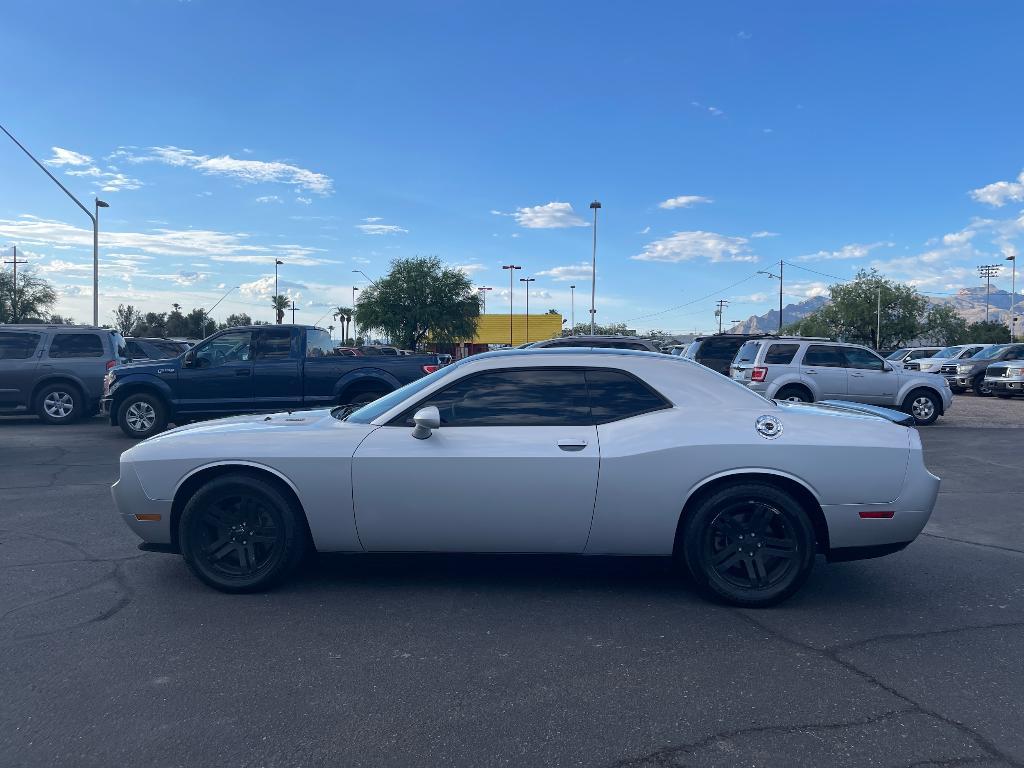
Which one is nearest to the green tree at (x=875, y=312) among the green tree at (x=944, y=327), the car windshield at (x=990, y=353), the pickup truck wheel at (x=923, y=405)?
the green tree at (x=944, y=327)

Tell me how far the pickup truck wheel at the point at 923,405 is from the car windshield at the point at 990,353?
41.5ft

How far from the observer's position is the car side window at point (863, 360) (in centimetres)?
1504

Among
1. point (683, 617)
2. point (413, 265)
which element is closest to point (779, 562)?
point (683, 617)

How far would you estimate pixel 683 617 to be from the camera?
4.36m

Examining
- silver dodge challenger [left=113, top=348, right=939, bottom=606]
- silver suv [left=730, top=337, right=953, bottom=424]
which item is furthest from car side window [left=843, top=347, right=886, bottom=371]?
silver dodge challenger [left=113, top=348, right=939, bottom=606]

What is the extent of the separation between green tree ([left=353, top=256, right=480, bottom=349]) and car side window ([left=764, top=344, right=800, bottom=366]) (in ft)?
112

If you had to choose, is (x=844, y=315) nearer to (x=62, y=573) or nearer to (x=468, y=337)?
(x=468, y=337)

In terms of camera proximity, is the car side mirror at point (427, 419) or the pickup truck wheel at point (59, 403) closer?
the car side mirror at point (427, 419)

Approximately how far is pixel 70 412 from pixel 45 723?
13338 millimetres

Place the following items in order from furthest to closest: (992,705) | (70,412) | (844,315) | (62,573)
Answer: (844,315) < (70,412) < (62,573) < (992,705)

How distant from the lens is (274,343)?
39.9 feet

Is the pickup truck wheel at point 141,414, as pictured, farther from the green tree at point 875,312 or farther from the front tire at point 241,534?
the green tree at point 875,312

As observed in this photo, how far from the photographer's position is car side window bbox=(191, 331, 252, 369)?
12.1 metres

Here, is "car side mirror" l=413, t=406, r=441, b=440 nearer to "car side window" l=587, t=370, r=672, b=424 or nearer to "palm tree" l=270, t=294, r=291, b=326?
"car side window" l=587, t=370, r=672, b=424
